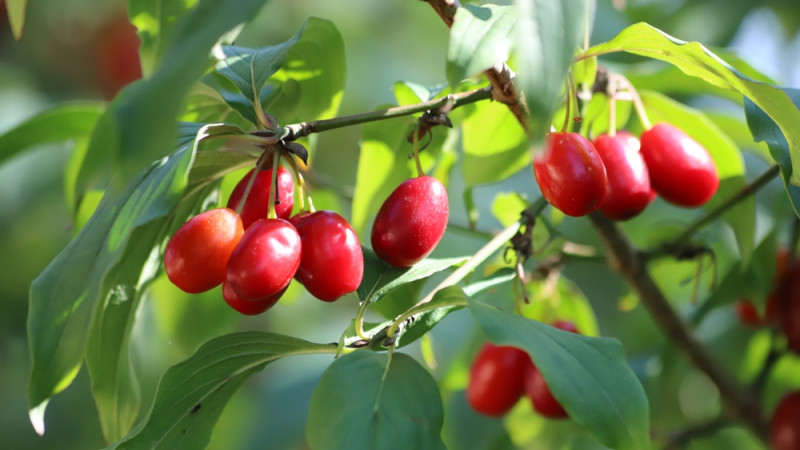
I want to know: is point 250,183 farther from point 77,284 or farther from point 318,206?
point 318,206

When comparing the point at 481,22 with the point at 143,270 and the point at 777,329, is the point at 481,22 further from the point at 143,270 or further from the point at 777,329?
the point at 777,329

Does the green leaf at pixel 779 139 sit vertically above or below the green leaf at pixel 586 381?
above

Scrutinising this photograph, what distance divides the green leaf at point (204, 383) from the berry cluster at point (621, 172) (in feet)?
0.82

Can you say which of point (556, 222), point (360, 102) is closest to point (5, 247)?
point (360, 102)

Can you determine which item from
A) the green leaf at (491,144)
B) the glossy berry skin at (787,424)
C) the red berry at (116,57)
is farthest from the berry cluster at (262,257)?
the red berry at (116,57)

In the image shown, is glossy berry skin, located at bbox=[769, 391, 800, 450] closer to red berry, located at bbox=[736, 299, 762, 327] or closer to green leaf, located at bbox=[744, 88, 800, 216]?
red berry, located at bbox=[736, 299, 762, 327]

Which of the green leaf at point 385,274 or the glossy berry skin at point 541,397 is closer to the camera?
the green leaf at point 385,274

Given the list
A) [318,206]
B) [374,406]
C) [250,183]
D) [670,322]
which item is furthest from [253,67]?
[670,322]

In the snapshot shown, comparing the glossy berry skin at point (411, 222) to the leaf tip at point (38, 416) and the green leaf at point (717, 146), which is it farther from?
the green leaf at point (717, 146)

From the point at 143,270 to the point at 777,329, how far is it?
948mm

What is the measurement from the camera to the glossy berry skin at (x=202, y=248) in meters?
0.71

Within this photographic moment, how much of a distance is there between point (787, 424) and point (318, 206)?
700 mm

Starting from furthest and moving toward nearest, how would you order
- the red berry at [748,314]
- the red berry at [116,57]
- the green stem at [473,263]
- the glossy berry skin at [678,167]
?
the red berry at [116,57], the red berry at [748,314], the glossy berry skin at [678,167], the green stem at [473,263]

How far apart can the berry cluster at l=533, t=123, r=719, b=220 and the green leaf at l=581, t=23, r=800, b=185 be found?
0.32 feet
